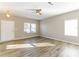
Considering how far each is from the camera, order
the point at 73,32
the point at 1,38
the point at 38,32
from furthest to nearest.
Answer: the point at 38,32 → the point at 1,38 → the point at 73,32

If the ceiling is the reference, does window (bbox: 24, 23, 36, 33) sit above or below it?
below

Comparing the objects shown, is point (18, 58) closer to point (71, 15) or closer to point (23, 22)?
point (71, 15)

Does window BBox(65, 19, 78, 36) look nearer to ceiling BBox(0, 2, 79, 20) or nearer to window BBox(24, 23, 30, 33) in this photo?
ceiling BBox(0, 2, 79, 20)

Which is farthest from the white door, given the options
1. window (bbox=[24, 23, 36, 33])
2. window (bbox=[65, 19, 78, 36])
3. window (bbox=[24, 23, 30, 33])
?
window (bbox=[65, 19, 78, 36])

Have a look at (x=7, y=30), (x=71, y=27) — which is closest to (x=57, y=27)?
(x=71, y=27)

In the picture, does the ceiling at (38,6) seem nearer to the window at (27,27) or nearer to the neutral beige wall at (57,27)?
the neutral beige wall at (57,27)

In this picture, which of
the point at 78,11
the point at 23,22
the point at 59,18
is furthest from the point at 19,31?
the point at 78,11

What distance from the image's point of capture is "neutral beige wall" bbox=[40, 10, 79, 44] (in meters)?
6.70

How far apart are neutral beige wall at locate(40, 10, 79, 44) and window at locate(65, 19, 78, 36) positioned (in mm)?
227

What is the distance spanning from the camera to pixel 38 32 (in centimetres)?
1177

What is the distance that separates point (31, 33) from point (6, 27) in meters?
3.56

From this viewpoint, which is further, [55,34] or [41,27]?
[41,27]

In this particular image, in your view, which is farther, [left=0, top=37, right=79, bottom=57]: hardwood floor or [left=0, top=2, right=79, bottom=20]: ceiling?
[left=0, top=2, right=79, bottom=20]: ceiling

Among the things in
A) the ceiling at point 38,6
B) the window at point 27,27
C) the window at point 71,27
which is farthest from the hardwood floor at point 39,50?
the window at point 27,27
